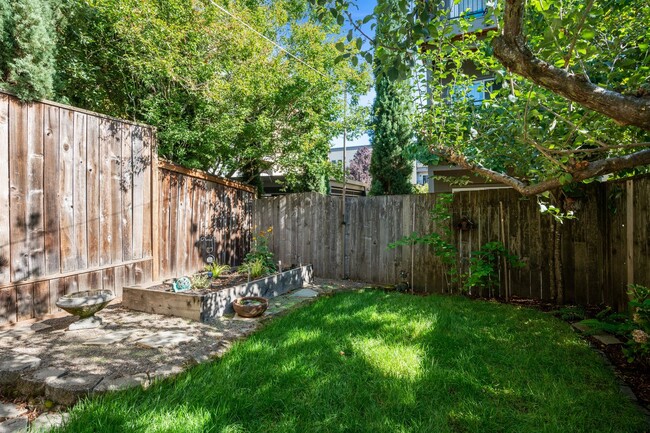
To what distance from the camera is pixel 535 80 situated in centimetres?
161

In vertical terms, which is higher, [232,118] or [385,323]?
[232,118]

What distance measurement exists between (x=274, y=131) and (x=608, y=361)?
6.21 metres

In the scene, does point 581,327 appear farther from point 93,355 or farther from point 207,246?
point 207,246

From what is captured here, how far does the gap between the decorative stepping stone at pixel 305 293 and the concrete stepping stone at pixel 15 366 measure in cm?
290

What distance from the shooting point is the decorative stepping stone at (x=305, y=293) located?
471cm

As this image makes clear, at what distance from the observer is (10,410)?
195cm

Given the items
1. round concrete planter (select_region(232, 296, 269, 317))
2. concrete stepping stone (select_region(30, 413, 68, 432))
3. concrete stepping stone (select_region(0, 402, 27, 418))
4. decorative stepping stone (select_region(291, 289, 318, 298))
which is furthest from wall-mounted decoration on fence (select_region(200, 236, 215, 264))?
concrete stepping stone (select_region(30, 413, 68, 432))

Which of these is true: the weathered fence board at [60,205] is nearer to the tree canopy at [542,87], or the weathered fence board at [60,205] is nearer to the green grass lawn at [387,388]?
the green grass lawn at [387,388]

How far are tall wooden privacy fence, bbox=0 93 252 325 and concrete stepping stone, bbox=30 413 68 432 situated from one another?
76.6 inches

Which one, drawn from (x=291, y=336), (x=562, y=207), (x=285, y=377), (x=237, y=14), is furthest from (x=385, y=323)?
(x=237, y=14)

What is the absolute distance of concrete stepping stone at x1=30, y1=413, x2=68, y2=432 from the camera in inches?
68.6

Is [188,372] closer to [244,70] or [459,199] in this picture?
[459,199]

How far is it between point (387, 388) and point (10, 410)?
228cm

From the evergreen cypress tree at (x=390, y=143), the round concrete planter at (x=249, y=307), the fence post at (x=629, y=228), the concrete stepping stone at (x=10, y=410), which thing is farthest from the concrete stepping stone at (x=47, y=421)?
the evergreen cypress tree at (x=390, y=143)
